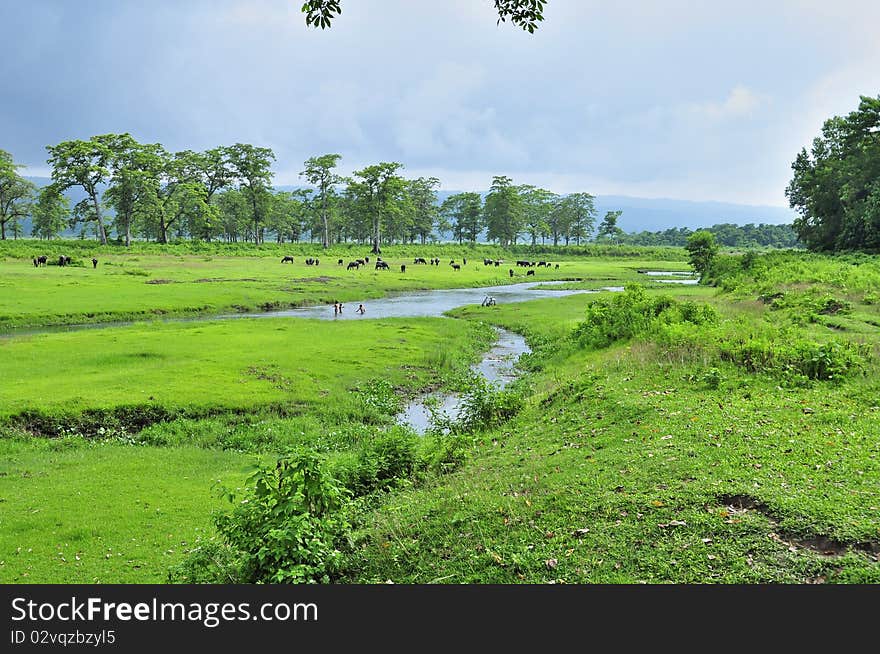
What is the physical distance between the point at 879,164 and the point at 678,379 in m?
51.8

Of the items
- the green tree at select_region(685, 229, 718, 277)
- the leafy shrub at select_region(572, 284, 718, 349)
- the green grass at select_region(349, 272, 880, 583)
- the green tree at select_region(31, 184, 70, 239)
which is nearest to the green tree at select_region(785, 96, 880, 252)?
the green tree at select_region(685, 229, 718, 277)

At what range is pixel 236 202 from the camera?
368 feet

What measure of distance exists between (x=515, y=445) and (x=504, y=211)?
116m

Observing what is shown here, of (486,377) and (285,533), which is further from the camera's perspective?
(486,377)

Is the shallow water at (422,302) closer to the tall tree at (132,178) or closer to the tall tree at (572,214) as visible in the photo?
the tall tree at (132,178)

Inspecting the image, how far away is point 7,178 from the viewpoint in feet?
279

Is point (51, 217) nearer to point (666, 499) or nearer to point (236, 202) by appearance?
point (236, 202)

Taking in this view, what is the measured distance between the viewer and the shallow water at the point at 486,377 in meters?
18.4

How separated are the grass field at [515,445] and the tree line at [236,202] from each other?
58176 millimetres

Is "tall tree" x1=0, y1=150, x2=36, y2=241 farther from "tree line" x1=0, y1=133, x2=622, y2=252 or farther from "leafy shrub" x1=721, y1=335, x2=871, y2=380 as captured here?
"leafy shrub" x1=721, y1=335, x2=871, y2=380

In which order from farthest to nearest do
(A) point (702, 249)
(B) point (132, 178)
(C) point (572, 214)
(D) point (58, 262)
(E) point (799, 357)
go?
(C) point (572, 214), (B) point (132, 178), (A) point (702, 249), (D) point (58, 262), (E) point (799, 357)

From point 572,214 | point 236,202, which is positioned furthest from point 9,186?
point 572,214

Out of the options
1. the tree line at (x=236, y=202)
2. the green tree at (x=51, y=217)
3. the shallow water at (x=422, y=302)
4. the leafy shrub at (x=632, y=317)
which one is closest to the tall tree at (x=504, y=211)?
the tree line at (x=236, y=202)
